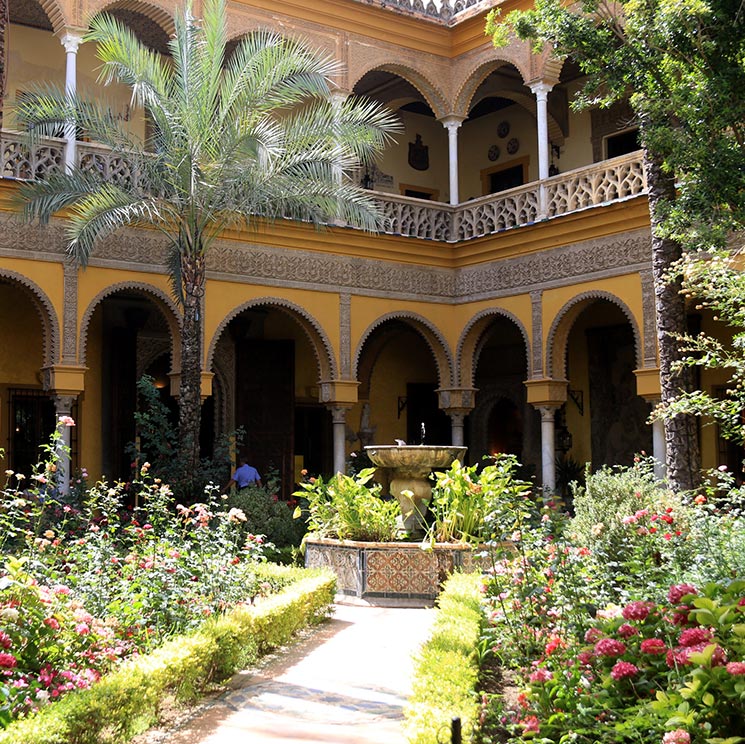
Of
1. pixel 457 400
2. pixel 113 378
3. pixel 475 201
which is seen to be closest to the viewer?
pixel 113 378

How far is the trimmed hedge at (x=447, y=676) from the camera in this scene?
375 centimetres

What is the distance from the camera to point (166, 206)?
11719 mm

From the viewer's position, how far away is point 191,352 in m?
11.6

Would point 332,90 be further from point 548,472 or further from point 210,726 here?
point 210,726

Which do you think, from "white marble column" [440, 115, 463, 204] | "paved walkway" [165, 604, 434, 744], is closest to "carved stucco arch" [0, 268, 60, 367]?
"paved walkway" [165, 604, 434, 744]

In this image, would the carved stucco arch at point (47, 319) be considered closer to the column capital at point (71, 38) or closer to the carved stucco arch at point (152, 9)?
the column capital at point (71, 38)

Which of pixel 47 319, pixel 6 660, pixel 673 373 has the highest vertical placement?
pixel 47 319

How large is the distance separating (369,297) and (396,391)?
395cm

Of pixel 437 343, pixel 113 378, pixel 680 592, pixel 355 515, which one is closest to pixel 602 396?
pixel 437 343

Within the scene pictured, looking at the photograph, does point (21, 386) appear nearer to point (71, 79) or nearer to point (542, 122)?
point (71, 79)

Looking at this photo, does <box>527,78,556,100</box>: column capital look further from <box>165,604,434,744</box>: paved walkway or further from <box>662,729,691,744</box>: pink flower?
<box>662,729,691,744</box>: pink flower

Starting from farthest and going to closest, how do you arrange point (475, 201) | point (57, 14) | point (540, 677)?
point (475, 201)
point (57, 14)
point (540, 677)

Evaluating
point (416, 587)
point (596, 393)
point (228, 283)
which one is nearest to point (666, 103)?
point (416, 587)

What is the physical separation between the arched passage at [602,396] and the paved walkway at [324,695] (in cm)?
973
